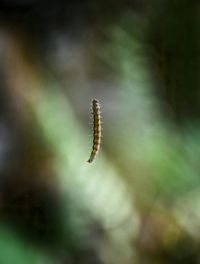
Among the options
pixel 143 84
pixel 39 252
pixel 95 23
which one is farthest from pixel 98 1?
pixel 39 252

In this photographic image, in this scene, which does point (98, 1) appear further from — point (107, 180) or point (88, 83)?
point (107, 180)

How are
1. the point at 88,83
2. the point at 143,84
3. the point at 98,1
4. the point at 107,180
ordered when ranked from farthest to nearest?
1. the point at 98,1
2. the point at 88,83
3. the point at 143,84
4. the point at 107,180

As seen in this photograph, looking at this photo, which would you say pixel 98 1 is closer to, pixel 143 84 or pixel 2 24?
pixel 2 24

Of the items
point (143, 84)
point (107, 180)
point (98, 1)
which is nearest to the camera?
point (107, 180)

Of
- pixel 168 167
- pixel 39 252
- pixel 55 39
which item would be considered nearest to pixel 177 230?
pixel 168 167

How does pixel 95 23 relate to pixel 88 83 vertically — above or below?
above

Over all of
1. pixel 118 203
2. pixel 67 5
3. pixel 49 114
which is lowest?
pixel 118 203

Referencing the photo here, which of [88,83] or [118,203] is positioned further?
[88,83]
